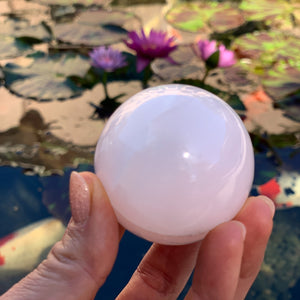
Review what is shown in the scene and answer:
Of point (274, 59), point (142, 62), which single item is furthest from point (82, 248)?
point (274, 59)

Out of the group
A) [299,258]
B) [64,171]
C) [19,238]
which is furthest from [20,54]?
[299,258]

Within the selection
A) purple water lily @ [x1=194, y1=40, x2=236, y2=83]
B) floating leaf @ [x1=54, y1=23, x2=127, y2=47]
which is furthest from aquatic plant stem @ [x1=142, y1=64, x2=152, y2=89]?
floating leaf @ [x1=54, y1=23, x2=127, y2=47]

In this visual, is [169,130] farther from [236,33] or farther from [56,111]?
[236,33]

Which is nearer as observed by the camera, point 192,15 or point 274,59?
point 274,59

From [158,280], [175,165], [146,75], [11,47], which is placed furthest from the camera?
[11,47]

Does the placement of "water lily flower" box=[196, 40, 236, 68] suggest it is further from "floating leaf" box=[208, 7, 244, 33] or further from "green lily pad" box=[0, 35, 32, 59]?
"green lily pad" box=[0, 35, 32, 59]

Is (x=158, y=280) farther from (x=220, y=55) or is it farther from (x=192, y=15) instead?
(x=192, y=15)

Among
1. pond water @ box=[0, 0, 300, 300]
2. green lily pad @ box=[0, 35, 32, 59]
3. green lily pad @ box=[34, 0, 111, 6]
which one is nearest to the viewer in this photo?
pond water @ box=[0, 0, 300, 300]
